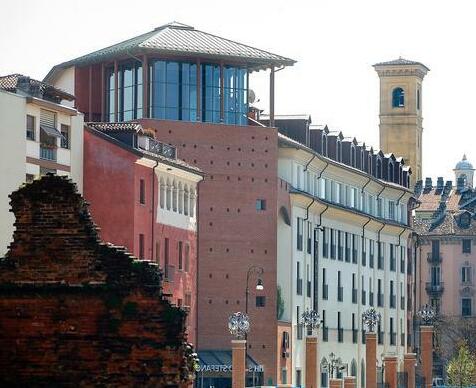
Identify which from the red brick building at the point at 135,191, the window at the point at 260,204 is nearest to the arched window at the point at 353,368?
the window at the point at 260,204

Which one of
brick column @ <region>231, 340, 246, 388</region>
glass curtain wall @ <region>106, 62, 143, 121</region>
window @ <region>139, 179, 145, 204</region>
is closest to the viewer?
brick column @ <region>231, 340, 246, 388</region>

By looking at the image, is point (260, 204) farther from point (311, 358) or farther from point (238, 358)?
point (238, 358)

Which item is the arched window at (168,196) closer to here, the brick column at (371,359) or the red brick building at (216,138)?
the red brick building at (216,138)

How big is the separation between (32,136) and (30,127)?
432mm

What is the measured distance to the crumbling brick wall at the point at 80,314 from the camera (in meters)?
25.9

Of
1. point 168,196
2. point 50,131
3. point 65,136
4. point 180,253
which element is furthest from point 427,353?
point 50,131

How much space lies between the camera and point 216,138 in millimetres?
121625

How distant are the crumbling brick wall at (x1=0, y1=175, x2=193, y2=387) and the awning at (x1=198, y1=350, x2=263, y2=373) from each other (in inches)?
3534

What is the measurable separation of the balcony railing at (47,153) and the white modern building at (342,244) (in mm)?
31975

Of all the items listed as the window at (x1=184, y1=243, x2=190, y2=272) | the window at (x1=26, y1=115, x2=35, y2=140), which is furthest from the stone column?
the window at (x1=26, y1=115, x2=35, y2=140)

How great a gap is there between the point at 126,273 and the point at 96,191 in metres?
77.8

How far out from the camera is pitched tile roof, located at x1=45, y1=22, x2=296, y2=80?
396 ft

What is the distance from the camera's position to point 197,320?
120500 mm

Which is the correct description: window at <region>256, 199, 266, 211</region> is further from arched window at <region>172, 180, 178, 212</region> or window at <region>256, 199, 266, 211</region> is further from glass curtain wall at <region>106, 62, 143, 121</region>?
arched window at <region>172, 180, 178, 212</region>
